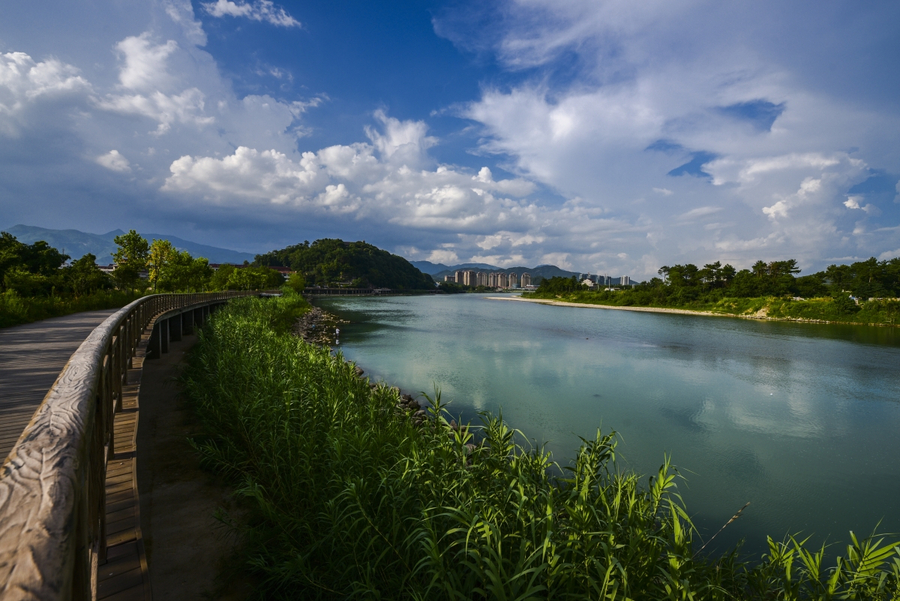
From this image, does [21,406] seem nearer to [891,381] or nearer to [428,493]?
[428,493]

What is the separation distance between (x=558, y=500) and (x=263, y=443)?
137 inches

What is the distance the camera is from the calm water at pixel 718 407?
6359 mm

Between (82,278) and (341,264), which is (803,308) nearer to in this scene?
(82,278)

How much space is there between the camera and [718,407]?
1098 cm

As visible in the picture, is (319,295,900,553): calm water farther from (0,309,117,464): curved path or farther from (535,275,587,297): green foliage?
(535,275,587,297): green foliage

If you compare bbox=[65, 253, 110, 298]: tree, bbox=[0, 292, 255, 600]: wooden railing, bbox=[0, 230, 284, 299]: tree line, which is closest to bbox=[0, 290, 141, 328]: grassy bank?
bbox=[0, 230, 284, 299]: tree line

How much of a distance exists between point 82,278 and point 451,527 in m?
28.2

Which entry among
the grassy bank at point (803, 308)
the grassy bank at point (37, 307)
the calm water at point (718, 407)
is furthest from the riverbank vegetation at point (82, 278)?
the grassy bank at point (803, 308)

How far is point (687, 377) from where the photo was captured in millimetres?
14367

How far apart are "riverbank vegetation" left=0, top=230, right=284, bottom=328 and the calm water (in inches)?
400

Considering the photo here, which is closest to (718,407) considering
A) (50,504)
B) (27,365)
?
(50,504)

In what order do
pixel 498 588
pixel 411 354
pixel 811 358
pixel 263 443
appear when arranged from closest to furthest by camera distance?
pixel 498 588, pixel 263 443, pixel 411 354, pixel 811 358

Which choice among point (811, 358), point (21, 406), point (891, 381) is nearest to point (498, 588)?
point (21, 406)

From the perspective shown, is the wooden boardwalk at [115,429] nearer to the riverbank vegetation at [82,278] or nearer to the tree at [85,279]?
the riverbank vegetation at [82,278]
